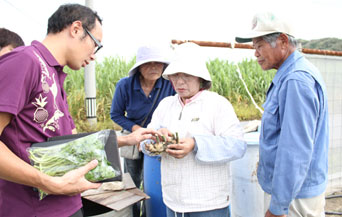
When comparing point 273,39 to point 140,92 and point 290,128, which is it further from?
point 140,92

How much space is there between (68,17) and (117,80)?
7.18m

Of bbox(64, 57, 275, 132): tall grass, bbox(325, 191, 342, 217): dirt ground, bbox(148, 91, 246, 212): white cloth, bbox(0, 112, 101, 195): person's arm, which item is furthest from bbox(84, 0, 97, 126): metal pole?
bbox(0, 112, 101, 195): person's arm

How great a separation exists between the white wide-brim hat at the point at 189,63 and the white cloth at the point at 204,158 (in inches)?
6.3

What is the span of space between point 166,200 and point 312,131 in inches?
43.0

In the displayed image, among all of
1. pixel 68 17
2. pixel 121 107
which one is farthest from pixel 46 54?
pixel 121 107

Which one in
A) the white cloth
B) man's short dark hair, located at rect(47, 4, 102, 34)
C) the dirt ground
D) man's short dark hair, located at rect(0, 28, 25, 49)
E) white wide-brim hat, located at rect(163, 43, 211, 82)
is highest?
man's short dark hair, located at rect(47, 4, 102, 34)

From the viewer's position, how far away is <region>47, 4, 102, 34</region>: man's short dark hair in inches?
58.5

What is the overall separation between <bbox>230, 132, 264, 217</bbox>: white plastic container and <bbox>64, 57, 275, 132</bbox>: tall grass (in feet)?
12.5

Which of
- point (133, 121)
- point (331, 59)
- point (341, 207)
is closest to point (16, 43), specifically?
point (133, 121)

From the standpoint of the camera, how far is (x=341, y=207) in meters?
3.84

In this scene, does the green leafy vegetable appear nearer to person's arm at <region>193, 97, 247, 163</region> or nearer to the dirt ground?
person's arm at <region>193, 97, 247, 163</region>

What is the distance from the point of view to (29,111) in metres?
1.27

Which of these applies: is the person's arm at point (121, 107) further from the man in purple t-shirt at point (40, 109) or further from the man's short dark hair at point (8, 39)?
the man in purple t-shirt at point (40, 109)

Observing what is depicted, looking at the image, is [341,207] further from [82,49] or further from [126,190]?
[82,49]
